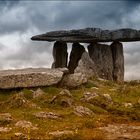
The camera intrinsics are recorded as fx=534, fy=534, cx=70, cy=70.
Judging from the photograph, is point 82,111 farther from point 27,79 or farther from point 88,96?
point 27,79

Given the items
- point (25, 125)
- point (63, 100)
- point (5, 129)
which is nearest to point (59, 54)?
point (63, 100)

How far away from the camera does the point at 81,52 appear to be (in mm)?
50500

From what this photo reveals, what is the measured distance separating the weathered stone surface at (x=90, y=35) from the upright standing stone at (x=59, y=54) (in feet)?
7.91

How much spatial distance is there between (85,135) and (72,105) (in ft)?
28.5

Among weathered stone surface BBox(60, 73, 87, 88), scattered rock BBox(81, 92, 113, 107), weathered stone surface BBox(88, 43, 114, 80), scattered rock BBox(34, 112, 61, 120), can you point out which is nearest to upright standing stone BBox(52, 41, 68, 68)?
weathered stone surface BBox(88, 43, 114, 80)

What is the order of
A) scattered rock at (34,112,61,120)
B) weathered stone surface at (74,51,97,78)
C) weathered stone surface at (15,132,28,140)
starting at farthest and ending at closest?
weathered stone surface at (74,51,97,78)
scattered rock at (34,112,61,120)
weathered stone surface at (15,132,28,140)

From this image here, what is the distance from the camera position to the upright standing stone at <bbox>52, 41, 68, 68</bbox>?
50.9 metres

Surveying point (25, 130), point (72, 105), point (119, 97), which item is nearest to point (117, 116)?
point (72, 105)

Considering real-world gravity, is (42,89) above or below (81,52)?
below

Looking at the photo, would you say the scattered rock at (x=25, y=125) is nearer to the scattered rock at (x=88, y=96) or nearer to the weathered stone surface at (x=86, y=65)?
the scattered rock at (x=88, y=96)

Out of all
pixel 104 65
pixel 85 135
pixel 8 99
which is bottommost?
pixel 85 135

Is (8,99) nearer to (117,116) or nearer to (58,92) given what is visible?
(58,92)

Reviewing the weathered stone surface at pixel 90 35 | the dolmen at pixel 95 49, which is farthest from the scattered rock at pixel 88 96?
the weathered stone surface at pixel 90 35

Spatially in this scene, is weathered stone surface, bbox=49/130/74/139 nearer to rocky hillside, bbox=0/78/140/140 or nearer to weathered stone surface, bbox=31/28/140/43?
rocky hillside, bbox=0/78/140/140
